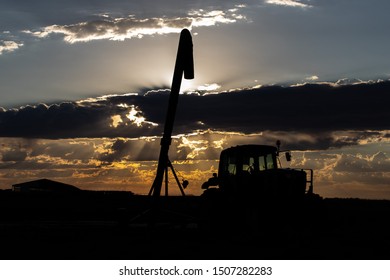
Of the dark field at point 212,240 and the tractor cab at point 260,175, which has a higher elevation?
the tractor cab at point 260,175

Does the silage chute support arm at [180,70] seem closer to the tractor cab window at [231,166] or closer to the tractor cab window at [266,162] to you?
the tractor cab window at [231,166]

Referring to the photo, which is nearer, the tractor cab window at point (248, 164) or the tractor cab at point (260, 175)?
the tractor cab at point (260, 175)

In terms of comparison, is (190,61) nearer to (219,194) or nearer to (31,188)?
(219,194)

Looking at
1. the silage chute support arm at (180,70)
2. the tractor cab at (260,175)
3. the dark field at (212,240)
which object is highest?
the silage chute support arm at (180,70)

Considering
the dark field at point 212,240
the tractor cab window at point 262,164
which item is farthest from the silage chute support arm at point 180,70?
the tractor cab window at point 262,164

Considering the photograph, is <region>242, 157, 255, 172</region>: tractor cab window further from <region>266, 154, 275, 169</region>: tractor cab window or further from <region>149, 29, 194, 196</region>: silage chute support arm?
<region>149, 29, 194, 196</region>: silage chute support arm

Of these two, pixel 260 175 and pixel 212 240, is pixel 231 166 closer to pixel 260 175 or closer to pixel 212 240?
pixel 260 175

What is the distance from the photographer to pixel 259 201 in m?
21.8

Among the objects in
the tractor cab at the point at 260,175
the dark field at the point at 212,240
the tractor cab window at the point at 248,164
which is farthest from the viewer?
the tractor cab window at the point at 248,164

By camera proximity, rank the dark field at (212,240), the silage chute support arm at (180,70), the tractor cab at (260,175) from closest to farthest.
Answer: the dark field at (212,240) → the tractor cab at (260,175) → the silage chute support arm at (180,70)

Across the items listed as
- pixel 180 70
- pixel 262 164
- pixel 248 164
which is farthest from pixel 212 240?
pixel 180 70

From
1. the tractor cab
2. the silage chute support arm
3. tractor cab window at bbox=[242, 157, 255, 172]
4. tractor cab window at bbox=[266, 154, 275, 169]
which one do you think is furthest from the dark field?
the silage chute support arm
